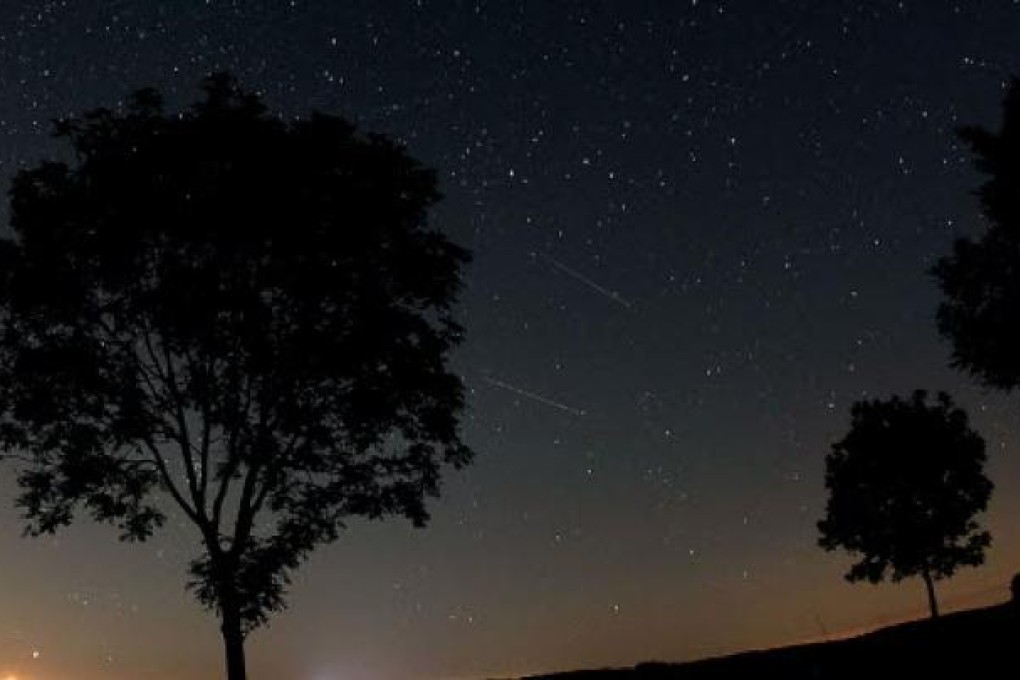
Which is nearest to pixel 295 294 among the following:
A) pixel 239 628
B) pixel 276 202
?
pixel 276 202

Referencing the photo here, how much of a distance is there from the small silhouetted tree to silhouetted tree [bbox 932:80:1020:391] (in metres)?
12.4

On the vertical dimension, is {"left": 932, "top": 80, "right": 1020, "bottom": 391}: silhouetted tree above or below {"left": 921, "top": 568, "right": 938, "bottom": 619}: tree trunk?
above

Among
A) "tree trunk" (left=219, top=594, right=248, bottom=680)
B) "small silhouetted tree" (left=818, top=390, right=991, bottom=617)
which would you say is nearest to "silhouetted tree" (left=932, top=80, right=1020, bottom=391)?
"small silhouetted tree" (left=818, top=390, right=991, bottom=617)

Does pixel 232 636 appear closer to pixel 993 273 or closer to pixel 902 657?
pixel 902 657

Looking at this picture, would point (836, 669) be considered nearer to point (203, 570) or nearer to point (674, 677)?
point (674, 677)

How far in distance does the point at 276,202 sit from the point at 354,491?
6.87 meters

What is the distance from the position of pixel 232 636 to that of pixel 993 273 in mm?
23213

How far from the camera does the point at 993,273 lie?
3141 centimetres

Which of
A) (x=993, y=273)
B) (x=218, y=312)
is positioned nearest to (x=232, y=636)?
(x=218, y=312)

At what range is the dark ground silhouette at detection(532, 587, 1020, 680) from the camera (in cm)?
1487

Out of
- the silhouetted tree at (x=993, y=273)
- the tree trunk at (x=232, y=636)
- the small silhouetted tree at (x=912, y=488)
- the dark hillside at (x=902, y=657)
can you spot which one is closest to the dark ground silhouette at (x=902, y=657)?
the dark hillside at (x=902, y=657)

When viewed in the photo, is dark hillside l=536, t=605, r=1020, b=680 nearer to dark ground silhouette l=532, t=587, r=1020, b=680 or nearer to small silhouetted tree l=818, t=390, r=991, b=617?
dark ground silhouette l=532, t=587, r=1020, b=680

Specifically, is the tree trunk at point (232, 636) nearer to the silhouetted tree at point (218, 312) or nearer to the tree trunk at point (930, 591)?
the silhouetted tree at point (218, 312)

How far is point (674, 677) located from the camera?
60.3 feet
